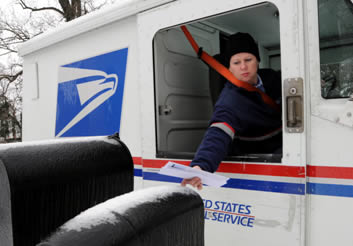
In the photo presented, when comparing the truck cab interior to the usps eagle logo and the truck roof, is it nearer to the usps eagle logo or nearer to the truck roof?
the truck roof

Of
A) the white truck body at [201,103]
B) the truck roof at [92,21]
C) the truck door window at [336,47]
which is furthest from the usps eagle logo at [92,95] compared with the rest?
the truck door window at [336,47]

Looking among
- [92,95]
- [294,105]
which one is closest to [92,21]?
[92,95]

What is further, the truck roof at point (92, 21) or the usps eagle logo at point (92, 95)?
the usps eagle logo at point (92, 95)

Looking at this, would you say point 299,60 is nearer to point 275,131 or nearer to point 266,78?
point 275,131

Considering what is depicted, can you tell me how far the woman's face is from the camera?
89.7 inches

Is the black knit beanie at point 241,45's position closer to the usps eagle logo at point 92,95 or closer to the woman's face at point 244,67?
the woman's face at point 244,67

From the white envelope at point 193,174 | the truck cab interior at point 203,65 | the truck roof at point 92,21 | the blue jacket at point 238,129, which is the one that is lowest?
the white envelope at point 193,174

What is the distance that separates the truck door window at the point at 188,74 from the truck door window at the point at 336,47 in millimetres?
827

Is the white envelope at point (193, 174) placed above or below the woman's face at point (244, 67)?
below

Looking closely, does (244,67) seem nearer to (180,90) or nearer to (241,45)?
(241,45)

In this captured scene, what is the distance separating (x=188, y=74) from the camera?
9.50 ft

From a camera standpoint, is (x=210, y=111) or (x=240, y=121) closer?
(x=240, y=121)

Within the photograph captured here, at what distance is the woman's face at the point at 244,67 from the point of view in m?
2.28

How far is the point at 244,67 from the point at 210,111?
3.07 feet
